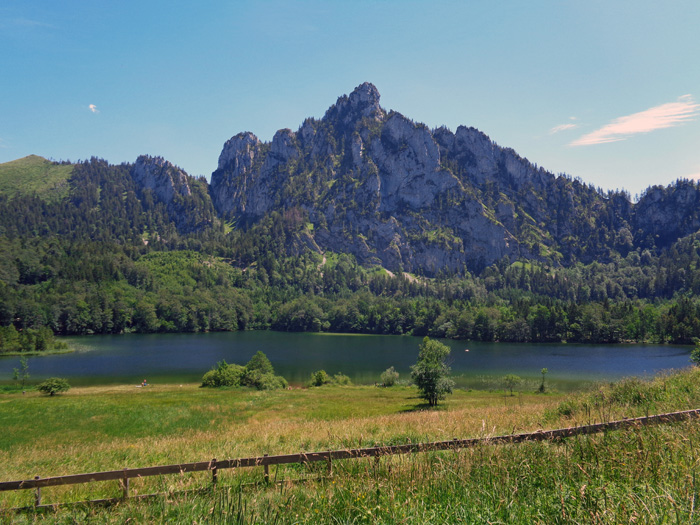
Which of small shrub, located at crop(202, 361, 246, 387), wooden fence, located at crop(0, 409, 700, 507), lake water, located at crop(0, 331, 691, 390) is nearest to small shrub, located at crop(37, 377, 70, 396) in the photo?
lake water, located at crop(0, 331, 691, 390)

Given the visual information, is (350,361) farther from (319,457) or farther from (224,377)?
(319,457)

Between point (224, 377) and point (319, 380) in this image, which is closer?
point (224, 377)

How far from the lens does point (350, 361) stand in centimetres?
10981

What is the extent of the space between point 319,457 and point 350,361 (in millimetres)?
104528

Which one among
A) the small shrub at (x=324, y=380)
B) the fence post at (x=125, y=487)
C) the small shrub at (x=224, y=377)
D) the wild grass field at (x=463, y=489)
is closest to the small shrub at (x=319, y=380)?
the small shrub at (x=324, y=380)

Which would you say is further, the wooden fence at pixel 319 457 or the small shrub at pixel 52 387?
the small shrub at pixel 52 387

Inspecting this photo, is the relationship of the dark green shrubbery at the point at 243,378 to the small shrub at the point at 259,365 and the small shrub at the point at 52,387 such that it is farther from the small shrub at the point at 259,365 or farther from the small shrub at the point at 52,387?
the small shrub at the point at 52,387

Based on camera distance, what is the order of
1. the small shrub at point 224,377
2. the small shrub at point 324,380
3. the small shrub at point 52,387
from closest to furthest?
1. the small shrub at point 52,387
2. the small shrub at point 224,377
3. the small shrub at point 324,380

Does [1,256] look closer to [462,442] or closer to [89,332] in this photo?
[89,332]

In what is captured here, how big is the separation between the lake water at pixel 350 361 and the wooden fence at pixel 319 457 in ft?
231

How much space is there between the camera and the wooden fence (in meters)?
7.52

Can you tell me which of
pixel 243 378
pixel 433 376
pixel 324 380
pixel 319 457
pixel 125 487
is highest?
pixel 319 457

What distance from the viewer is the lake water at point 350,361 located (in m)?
80.3

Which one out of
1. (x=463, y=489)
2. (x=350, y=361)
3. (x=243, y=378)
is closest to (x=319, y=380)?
(x=243, y=378)
